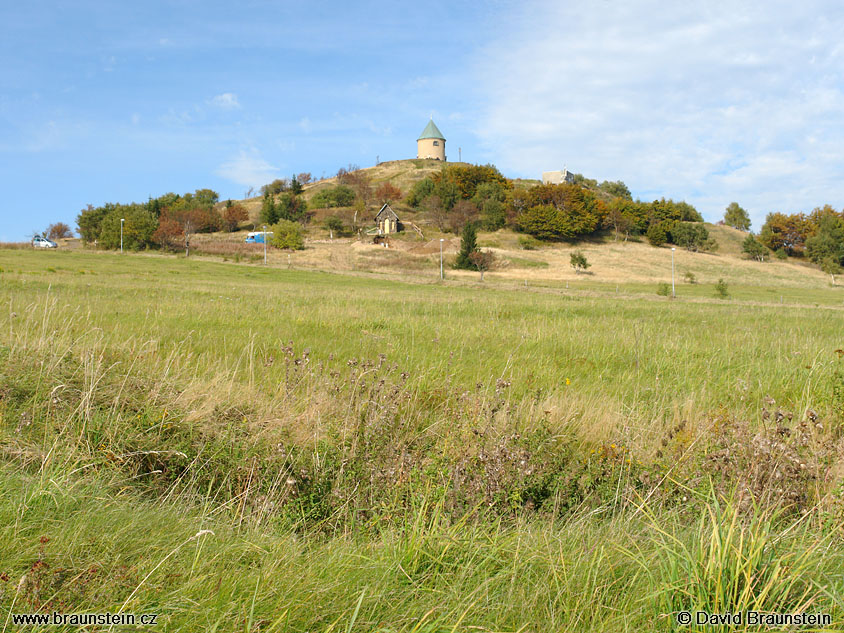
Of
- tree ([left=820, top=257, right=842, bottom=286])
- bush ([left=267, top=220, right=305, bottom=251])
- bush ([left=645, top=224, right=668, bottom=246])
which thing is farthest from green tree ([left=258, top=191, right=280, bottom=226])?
tree ([left=820, top=257, right=842, bottom=286])

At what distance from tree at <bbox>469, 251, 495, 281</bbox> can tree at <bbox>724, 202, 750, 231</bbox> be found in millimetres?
89899

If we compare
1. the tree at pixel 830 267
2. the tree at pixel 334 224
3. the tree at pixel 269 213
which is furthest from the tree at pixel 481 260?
the tree at pixel 830 267

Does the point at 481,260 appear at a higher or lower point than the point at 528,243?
lower

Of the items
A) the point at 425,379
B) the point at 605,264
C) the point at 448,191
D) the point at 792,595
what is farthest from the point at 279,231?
the point at 792,595

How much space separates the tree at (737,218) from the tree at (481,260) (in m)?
89.9

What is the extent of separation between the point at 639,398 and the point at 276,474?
5072 millimetres

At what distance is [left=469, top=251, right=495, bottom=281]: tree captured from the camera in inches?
2714

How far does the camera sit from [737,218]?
134 metres

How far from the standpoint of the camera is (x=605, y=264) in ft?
252

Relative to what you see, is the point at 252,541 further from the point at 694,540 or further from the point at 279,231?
the point at 279,231

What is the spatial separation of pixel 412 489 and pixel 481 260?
65.6m

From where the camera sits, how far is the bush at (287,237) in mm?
79000

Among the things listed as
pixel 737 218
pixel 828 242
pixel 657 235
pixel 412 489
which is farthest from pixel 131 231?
pixel 737 218

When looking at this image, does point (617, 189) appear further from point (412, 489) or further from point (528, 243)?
point (412, 489)
